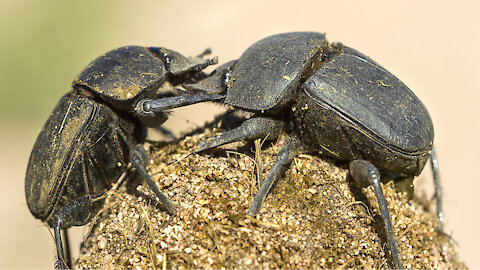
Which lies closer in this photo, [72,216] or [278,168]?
[278,168]

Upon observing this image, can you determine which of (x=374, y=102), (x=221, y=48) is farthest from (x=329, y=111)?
(x=221, y=48)

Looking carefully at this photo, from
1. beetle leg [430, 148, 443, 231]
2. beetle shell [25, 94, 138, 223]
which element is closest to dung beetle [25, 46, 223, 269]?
beetle shell [25, 94, 138, 223]

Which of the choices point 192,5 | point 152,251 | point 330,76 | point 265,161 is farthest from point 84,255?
point 192,5

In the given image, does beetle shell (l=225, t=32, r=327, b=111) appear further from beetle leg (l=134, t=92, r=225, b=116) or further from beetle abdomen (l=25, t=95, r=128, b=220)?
beetle abdomen (l=25, t=95, r=128, b=220)

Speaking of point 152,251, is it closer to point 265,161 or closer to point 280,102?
point 265,161

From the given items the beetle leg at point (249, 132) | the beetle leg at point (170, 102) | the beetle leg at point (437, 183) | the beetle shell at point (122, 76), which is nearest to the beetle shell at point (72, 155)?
the beetle shell at point (122, 76)

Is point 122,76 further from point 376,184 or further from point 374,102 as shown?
point 376,184

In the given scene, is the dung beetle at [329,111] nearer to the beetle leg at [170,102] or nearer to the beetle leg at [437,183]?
the beetle leg at [170,102]
